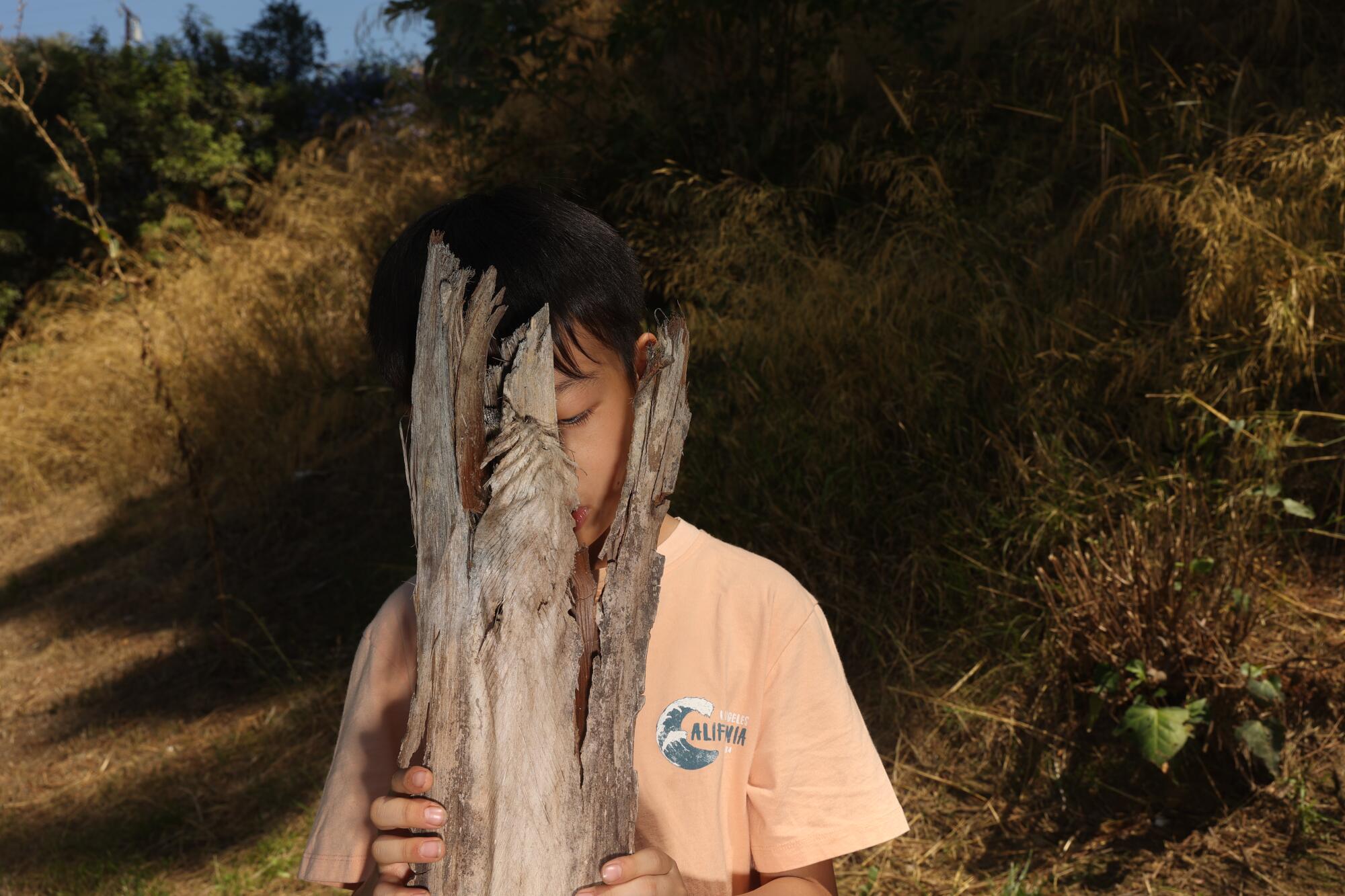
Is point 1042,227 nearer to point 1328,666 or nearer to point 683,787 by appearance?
point 1328,666

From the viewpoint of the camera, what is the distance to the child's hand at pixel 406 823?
882mm

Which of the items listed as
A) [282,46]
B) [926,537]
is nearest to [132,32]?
[282,46]

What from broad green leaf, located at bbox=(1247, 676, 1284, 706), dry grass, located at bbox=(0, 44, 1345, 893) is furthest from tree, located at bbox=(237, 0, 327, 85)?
broad green leaf, located at bbox=(1247, 676, 1284, 706)

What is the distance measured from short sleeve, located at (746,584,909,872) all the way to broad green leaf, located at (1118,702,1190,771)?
1.45m

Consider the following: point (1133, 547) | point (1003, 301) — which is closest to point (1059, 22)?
point (1003, 301)

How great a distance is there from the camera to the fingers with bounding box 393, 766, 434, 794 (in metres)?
0.88

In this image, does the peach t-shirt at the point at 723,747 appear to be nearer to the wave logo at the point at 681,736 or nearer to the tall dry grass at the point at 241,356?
the wave logo at the point at 681,736

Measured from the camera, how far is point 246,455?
5.85 metres

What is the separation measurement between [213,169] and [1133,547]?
891cm

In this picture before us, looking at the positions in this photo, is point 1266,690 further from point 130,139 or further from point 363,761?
point 130,139

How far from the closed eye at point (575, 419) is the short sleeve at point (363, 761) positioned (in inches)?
11.8

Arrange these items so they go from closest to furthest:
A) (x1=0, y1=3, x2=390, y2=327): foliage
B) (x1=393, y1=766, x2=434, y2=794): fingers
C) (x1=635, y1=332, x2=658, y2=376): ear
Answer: (x1=393, y1=766, x2=434, y2=794): fingers → (x1=635, y1=332, x2=658, y2=376): ear → (x1=0, y1=3, x2=390, y2=327): foliage

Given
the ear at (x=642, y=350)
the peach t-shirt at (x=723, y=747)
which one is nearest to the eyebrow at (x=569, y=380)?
the ear at (x=642, y=350)

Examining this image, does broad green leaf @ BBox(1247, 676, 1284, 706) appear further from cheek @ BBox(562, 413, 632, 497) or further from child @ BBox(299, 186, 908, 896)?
cheek @ BBox(562, 413, 632, 497)
